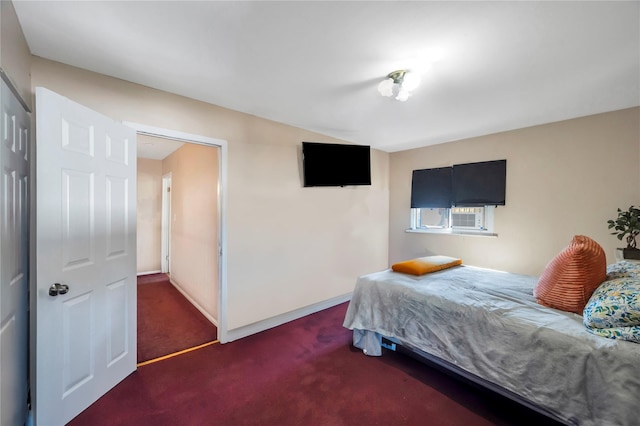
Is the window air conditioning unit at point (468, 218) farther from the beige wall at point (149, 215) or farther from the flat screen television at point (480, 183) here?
the beige wall at point (149, 215)

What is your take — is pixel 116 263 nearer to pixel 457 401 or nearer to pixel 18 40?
pixel 18 40

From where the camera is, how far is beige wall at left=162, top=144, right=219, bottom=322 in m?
3.10

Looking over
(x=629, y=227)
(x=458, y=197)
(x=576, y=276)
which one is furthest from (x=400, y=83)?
(x=629, y=227)

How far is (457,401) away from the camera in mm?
1826

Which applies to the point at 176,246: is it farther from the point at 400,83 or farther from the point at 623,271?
the point at 623,271

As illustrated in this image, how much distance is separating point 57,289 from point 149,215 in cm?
425

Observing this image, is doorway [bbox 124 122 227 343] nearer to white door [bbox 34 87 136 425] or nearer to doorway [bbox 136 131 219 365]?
doorway [bbox 136 131 219 365]

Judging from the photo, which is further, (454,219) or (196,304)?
(454,219)

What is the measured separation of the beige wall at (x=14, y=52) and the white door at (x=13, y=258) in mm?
129

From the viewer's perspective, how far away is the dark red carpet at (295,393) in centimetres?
167

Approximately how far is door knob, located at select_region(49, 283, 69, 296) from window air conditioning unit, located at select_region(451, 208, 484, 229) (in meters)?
4.12

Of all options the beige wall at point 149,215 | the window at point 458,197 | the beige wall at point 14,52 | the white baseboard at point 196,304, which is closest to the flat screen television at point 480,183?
the window at point 458,197

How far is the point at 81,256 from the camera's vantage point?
1.68 meters

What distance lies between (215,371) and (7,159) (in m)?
1.94
